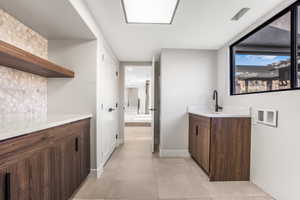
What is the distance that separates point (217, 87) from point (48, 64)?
9.56 feet

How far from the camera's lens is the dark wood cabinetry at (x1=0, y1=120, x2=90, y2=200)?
962 mm

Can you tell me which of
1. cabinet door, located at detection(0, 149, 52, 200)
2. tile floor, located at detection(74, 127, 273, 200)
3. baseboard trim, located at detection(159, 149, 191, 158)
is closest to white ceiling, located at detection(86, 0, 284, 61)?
cabinet door, located at detection(0, 149, 52, 200)

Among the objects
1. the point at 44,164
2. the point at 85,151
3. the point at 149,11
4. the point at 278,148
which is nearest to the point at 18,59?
the point at 44,164

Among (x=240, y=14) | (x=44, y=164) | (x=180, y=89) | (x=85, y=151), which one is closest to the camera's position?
(x=44, y=164)

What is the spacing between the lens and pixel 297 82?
5.66 feet

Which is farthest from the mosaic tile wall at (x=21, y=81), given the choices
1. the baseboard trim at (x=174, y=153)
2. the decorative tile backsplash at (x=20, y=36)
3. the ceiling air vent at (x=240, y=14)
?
the ceiling air vent at (x=240, y=14)

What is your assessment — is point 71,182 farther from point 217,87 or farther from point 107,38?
point 217,87

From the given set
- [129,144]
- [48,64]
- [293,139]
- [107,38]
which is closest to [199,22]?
[107,38]

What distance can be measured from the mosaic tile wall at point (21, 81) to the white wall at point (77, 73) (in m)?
0.20

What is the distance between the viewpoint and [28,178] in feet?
3.67

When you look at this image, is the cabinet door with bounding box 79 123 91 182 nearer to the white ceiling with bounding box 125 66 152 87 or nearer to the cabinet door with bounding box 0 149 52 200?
the cabinet door with bounding box 0 149 52 200

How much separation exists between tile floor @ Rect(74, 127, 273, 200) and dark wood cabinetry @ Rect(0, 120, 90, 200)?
0.35 m

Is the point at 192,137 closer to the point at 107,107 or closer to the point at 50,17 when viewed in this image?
the point at 107,107

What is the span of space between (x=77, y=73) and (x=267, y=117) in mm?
2556
